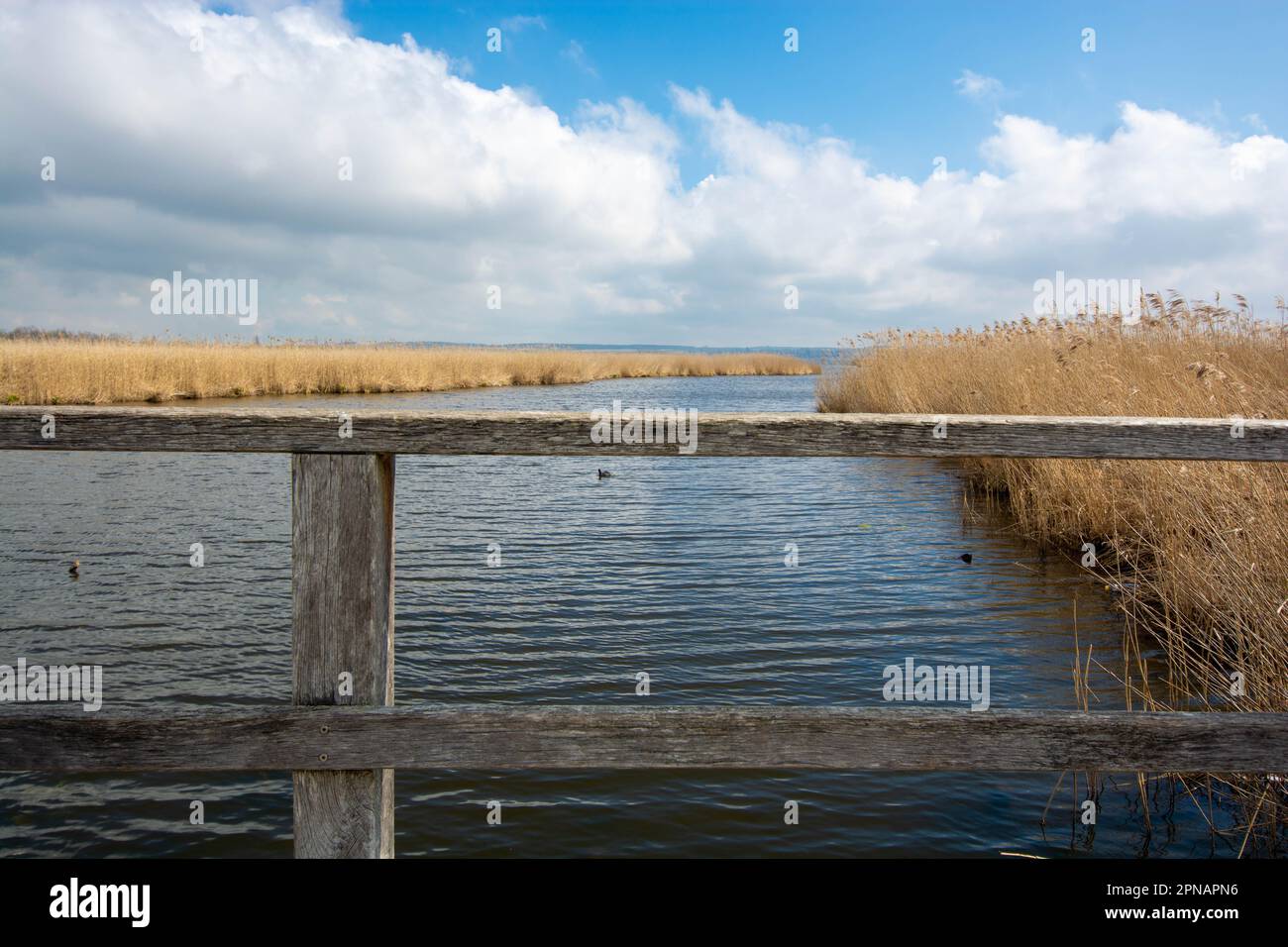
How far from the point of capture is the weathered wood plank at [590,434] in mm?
2133

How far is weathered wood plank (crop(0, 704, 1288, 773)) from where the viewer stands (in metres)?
2.15

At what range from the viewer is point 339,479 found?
7.11 ft

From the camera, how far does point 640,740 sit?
218 centimetres

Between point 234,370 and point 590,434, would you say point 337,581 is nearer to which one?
point 590,434

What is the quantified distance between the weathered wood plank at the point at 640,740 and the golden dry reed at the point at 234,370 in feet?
66.8

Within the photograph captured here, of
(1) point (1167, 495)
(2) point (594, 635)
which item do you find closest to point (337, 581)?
(2) point (594, 635)

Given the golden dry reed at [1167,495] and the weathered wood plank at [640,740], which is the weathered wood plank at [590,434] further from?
the golden dry reed at [1167,495]

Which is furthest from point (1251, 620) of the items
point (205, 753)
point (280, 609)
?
point (280, 609)

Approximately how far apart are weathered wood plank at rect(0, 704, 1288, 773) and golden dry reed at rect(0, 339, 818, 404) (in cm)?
2035

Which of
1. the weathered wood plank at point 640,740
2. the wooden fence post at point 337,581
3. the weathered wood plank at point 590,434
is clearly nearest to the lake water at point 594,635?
the weathered wood plank at point 640,740

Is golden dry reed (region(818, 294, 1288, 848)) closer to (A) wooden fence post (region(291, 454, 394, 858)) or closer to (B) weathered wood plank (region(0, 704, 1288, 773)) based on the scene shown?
(B) weathered wood plank (region(0, 704, 1288, 773))

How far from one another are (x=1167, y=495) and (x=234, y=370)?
81.5ft

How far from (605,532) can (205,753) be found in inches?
294

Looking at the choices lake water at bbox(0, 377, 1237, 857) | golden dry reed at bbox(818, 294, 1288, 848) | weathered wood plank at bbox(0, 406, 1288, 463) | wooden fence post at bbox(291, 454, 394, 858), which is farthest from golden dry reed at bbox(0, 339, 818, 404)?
wooden fence post at bbox(291, 454, 394, 858)
